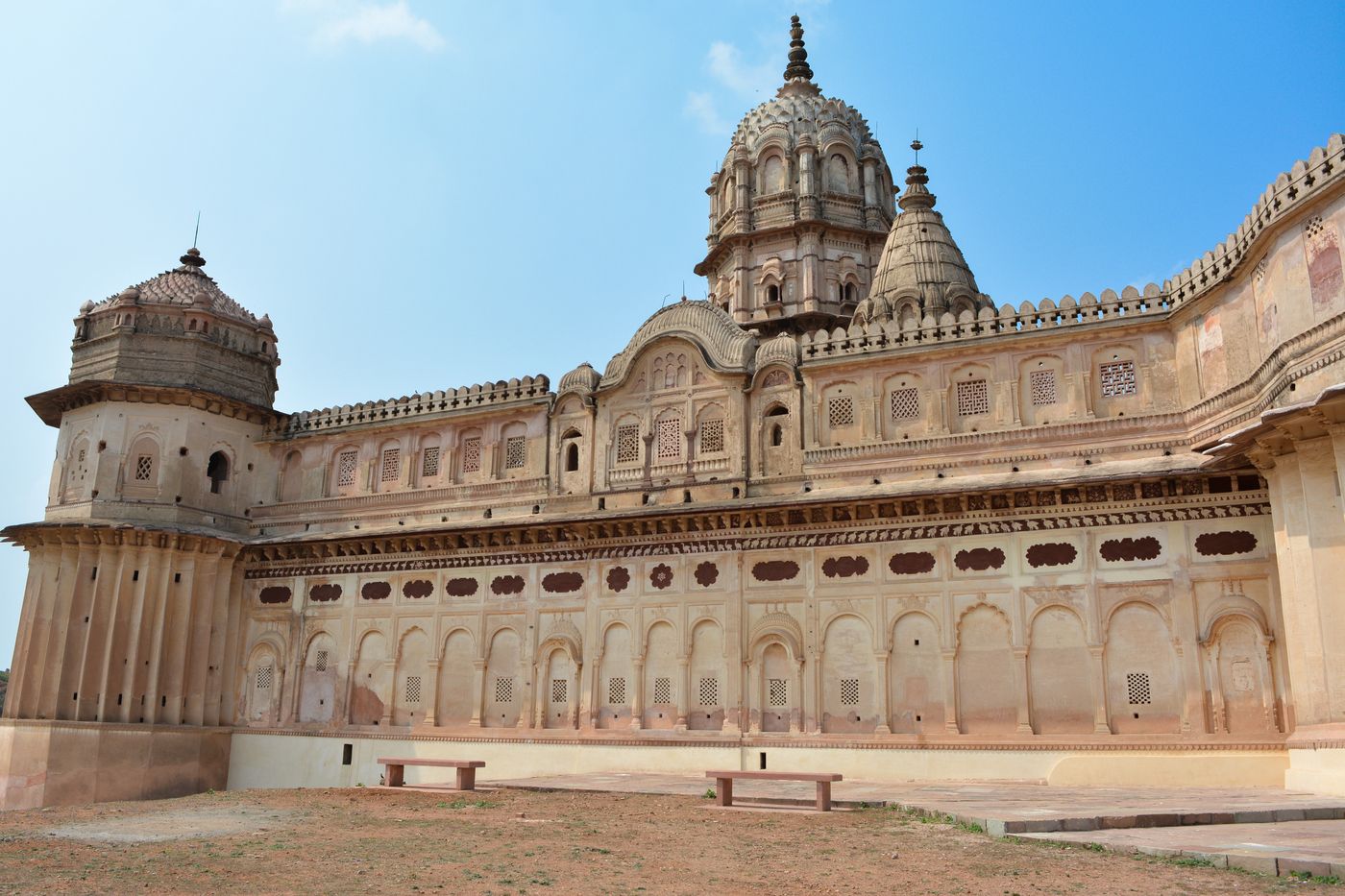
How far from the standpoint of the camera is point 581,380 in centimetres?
2495

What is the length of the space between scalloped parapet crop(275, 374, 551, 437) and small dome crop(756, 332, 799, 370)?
480 cm

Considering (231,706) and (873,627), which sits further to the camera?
(231,706)

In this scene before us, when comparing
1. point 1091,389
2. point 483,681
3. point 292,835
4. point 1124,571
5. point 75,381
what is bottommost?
point 292,835

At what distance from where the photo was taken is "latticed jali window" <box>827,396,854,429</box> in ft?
73.6

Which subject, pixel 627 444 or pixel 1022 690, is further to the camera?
pixel 627 444

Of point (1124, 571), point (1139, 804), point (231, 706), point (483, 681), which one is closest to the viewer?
point (1139, 804)

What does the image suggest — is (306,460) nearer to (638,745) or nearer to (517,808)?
(638,745)

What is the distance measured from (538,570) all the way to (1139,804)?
13.6 meters

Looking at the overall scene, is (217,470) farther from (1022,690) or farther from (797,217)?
(1022,690)

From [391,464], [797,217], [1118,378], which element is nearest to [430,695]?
[391,464]

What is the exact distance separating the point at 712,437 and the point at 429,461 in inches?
274

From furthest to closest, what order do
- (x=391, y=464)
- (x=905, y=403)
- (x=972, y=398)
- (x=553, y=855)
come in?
(x=391, y=464) < (x=905, y=403) < (x=972, y=398) < (x=553, y=855)

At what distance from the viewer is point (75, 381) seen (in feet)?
88.4

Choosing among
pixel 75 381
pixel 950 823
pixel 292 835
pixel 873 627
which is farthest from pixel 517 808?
pixel 75 381
